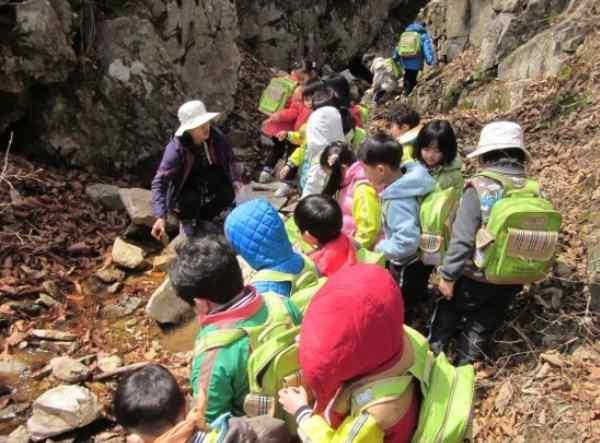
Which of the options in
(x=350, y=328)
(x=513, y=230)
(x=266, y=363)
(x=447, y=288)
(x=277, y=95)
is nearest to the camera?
(x=350, y=328)

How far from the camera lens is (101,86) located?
7.33m

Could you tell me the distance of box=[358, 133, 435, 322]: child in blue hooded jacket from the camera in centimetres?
382

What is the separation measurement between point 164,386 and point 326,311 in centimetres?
73

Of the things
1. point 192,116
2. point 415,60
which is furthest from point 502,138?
point 415,60

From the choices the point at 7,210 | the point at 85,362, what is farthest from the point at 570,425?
the point at 7,210

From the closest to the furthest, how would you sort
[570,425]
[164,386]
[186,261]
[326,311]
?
[326,311], [164,386], [186,261], [570,425]

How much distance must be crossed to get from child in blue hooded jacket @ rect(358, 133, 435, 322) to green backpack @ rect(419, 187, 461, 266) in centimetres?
5

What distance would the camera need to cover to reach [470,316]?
390cm

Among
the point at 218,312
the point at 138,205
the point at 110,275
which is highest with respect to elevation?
the point at 218,312

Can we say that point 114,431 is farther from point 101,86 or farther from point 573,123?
point 573,123

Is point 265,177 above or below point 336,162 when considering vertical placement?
below

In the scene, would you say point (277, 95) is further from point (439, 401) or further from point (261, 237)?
point (439, 401)

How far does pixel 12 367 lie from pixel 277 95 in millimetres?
5007

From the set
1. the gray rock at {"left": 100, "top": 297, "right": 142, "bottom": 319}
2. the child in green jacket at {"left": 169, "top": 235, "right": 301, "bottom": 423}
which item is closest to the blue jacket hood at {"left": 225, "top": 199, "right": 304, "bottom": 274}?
the child in green jacket at {"left": 169, "top": 235, "right": 301, "bottom": 423}
